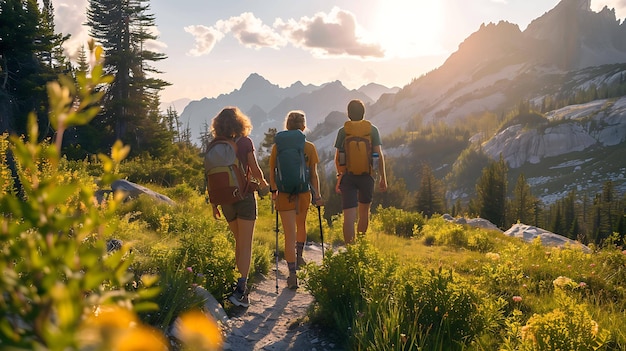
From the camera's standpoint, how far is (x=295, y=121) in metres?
5.84

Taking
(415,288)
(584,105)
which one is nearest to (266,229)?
(415,288)

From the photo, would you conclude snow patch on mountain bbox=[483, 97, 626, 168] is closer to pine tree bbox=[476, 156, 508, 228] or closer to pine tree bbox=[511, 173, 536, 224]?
pine tree bbox=[511, 173, 536, 224]

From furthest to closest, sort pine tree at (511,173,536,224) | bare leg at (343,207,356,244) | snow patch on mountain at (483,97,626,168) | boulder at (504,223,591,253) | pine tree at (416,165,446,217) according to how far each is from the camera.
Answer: snow patch on mountain at (483,97,626,168), pine tree at (511,173,536,224), pine tree at (416,165,446,217), boulder at (504,223,591,253), bare leg at (343,207,356,244)

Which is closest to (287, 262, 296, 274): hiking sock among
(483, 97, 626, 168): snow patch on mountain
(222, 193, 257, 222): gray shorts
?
(222, 193, 257, 222): gray shorts

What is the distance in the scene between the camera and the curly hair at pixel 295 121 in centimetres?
583

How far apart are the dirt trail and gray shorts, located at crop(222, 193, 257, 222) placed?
115 cm

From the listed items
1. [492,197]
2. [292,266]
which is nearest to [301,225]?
[292,266]

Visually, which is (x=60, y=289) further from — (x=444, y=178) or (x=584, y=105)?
(x=584, y=105)

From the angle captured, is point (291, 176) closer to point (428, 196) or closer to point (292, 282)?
point (292, 282)

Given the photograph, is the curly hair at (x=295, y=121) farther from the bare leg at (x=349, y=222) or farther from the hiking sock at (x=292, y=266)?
the hiking sock at (x=292, y=266)

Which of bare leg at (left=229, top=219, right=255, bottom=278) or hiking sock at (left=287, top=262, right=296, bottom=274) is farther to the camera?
hiking sock at (left=287, top=262, right=296, bottom=274)

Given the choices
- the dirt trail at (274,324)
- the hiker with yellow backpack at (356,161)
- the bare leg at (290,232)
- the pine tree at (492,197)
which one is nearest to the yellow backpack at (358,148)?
the hiker with yellow backpack at (356,161)

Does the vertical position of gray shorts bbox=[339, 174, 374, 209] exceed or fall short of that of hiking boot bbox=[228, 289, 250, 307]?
it exceeds it

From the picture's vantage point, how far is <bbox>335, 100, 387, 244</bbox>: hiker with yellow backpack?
21.0 ft
